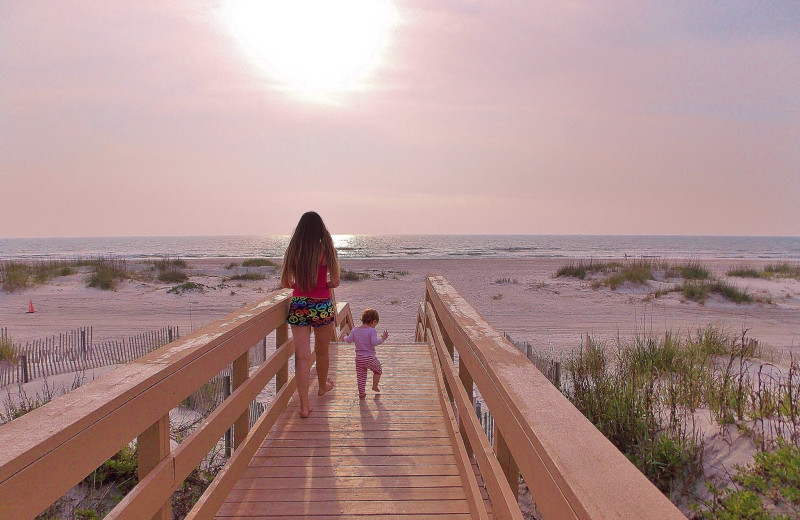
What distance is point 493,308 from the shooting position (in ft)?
58.1

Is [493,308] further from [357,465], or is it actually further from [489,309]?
[357,465]

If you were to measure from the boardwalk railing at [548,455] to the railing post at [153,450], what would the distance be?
4.27 ft

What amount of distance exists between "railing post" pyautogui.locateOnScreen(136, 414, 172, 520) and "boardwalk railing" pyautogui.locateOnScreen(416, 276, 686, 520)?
130 cm

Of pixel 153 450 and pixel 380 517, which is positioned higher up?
pixel 153 450

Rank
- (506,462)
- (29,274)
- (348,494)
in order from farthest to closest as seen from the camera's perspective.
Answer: (29,274)
(348,494)
(506,462)

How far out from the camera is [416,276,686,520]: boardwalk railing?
1.01 metres

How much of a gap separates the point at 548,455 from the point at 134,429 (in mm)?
1382

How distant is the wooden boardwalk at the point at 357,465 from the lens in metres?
2.78

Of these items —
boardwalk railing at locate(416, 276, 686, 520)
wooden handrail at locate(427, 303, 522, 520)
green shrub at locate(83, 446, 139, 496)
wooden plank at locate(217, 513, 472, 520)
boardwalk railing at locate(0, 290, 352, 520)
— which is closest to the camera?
boardwalk railing at locate(416, 276, 686, 520)

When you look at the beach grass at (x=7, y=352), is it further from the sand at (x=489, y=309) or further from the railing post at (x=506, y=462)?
the railing post at (x=506, y=462)

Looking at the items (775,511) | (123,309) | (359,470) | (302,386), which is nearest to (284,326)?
(302,386)

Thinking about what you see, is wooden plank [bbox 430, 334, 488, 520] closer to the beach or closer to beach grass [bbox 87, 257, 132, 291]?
the beach

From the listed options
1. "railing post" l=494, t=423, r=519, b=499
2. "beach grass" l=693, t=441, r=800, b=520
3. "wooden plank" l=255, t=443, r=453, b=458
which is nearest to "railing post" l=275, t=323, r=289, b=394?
"wooden plank" l=255, t=443, r=453, b=458

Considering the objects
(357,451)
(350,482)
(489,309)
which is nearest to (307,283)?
(357,451)
